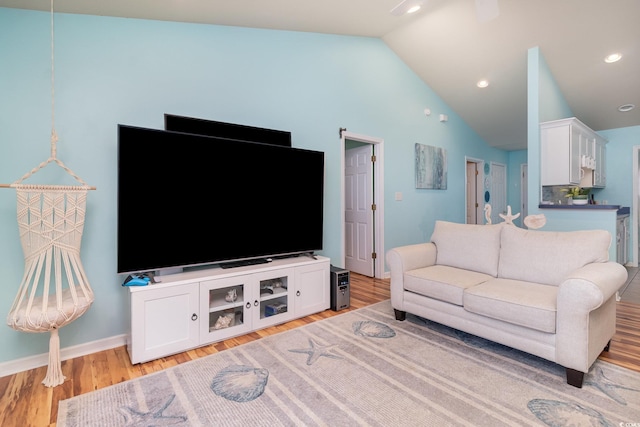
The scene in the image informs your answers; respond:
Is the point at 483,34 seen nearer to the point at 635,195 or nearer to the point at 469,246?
the point at 469,246

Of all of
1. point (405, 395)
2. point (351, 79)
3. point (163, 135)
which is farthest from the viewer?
point (351, 79)

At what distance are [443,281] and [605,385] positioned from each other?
3.53 feet

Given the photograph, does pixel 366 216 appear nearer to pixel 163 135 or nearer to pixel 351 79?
pixel 351 79

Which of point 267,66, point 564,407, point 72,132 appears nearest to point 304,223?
point 267,66

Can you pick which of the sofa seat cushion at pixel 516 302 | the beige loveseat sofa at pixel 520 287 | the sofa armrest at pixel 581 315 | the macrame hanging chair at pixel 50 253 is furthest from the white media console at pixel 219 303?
the sofa armrest at pixel 581 315

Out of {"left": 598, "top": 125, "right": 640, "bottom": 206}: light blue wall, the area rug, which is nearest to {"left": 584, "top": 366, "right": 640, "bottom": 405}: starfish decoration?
the area rug

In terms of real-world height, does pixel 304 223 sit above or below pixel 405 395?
above

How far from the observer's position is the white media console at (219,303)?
2148 millimetres

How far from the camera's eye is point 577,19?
3311mm

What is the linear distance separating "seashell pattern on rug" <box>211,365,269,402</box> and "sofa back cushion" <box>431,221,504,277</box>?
79.0 inches

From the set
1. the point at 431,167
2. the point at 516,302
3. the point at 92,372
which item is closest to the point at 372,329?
the point at 516,302

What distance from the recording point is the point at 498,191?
7.13 m

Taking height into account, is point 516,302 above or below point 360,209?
below

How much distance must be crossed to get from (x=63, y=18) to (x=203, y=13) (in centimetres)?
98
